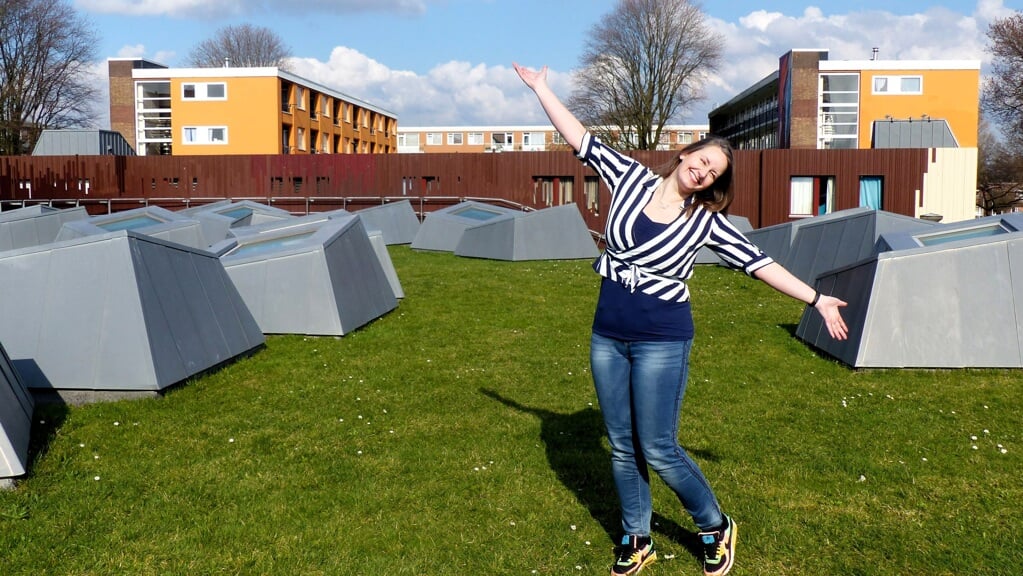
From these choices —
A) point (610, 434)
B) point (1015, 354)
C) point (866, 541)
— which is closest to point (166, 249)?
point (610, 434)

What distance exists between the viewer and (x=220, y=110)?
5025 centimetres

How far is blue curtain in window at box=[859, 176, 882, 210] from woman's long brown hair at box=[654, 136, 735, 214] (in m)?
31.8

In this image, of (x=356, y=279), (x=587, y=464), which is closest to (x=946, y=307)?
(x=587, y=464)

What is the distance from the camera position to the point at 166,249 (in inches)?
281

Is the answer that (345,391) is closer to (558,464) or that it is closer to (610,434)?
(558,464)

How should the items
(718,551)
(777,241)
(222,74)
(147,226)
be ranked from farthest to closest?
1. (222,74)
2. (777,241)
3. (147,226)
4. (718,551)

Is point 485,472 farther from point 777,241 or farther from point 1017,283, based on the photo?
point 777,241

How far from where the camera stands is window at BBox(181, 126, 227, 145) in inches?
1996

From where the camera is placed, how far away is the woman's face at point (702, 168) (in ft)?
11.7

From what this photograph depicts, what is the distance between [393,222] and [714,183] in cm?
2121

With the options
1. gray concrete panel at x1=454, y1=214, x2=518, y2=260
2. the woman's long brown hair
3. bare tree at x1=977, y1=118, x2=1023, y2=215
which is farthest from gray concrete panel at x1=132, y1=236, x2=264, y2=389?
bare tree at x1=977, y1=118, x2=1023, y2=215

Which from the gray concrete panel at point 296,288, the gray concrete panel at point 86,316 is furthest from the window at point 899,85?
the gray concrete panel at point 86,316

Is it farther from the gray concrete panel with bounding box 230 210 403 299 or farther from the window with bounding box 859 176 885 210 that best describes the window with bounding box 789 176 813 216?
the gray concrete panel with bounding box 230 210 403 299

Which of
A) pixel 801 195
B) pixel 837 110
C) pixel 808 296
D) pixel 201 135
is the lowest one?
pixel 808 296
